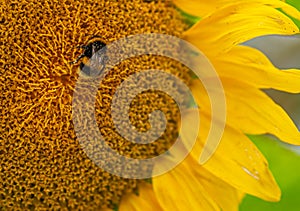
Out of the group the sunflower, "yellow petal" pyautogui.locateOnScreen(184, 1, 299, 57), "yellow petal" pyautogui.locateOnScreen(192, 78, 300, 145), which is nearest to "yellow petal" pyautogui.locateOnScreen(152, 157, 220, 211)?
the sunflower

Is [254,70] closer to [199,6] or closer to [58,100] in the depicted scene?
[199,6]

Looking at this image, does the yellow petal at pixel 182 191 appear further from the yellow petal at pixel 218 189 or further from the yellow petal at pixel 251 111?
the yellow petal at pixel 251 111

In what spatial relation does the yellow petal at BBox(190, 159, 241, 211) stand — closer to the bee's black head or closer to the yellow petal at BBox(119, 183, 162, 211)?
the yellow petal at BBox(119, 183, 162, 211)

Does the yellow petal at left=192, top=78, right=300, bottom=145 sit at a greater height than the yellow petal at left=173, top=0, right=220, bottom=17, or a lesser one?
lesser

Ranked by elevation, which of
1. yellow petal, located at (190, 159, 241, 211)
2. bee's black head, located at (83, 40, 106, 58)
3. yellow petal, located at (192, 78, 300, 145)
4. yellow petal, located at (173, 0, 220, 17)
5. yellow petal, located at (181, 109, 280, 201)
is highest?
bee's black head, located at (83, 40, 106, 58)

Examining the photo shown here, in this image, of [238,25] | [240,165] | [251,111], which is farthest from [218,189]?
[238,25]

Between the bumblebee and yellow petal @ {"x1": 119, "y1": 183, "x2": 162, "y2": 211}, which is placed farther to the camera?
yellow petal @ {"x1": 119, "y1": 183, "x2": 162, "y2": 211}
